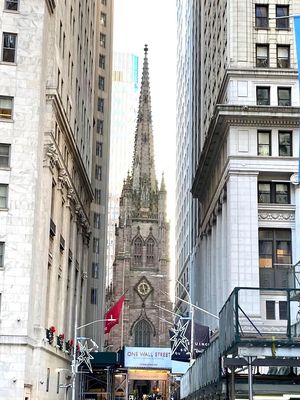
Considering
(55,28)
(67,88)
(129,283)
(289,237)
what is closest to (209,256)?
(289,237)

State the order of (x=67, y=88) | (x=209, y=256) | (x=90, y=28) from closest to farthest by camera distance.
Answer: (x=67, y=88) → (x=209, y=256) → (x=90, y=28)

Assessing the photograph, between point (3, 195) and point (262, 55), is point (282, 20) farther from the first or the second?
point (3, 195)

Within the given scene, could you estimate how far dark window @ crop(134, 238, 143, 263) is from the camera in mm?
173875

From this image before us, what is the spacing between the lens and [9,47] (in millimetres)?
45281

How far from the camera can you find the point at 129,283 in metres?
169

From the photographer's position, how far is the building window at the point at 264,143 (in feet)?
174

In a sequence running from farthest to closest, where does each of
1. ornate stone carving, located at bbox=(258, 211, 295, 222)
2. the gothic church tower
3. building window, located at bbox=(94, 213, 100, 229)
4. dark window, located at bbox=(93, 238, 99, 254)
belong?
the gothic church tower < building window, located at bbox=(94, 213, 100, 229) < dark window, located at bbox=(93, 238, 99, 254) < ornate stone carving, located at bbox=(258, 211, 295, 222)

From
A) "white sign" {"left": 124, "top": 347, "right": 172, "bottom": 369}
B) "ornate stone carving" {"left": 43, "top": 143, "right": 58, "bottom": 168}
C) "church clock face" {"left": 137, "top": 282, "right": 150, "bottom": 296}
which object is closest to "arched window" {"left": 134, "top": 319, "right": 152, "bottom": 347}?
"church clock face" {"left": 137, "top": 282, "right": 150, "bottom": 296}

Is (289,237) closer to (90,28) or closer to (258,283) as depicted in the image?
(258,283)

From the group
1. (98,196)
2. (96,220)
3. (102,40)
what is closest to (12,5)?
(96,220)

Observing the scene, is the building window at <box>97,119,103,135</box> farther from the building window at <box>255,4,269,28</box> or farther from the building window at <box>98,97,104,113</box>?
the building window at <box>255,4,269,28</box>

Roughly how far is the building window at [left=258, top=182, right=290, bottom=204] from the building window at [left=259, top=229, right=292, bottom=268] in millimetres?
2261

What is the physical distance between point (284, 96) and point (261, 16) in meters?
6.51

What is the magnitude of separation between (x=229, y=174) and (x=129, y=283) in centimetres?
11939
